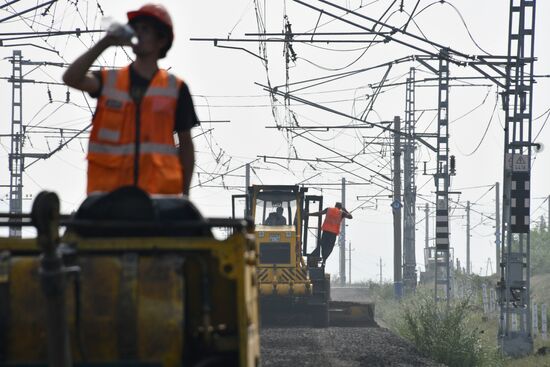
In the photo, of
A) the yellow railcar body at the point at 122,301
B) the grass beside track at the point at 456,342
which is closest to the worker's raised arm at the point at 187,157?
the yellow railcar body at the point at 122,301

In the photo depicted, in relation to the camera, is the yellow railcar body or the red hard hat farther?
the red hard hat

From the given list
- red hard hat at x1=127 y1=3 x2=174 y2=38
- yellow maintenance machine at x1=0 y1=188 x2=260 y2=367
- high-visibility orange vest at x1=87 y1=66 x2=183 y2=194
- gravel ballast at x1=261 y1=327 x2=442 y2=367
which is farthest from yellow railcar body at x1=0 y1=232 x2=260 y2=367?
gravel ballast at x1=261 y1=327 x2=442 y2=367

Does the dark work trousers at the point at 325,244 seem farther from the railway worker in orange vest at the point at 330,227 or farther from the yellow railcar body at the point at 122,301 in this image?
the yellow railcar body at the point at 122,301

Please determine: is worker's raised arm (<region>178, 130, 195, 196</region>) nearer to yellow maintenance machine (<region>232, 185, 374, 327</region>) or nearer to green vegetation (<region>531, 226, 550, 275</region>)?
yellow maintenance machine (<region>232, 185, 374, 327</region>)

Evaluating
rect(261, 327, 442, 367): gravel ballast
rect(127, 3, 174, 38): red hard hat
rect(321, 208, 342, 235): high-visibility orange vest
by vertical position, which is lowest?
rect(261, 327, 442, 367): gravel ballast

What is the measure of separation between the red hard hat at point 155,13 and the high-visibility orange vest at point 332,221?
77.7 ft

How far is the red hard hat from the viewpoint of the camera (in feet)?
22.6

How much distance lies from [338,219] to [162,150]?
79.3ft

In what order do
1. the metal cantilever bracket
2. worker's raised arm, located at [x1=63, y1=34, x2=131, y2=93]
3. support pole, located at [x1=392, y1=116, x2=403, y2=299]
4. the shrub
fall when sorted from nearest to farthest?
the metal cantilever bracket < worker's raised arm, located at [x1=63, y1=34, x2=131, y2=93] < the shrub < support pole, located at [x1=392, y1=116, x2=403, y2=299]

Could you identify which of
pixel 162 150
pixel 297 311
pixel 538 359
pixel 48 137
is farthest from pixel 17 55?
pixel 162 150

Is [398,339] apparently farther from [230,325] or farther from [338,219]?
[230,325]

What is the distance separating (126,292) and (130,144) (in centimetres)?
107

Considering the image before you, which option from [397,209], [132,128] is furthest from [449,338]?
[397,209]

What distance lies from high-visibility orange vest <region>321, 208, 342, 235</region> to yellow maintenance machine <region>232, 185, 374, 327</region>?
19 centimetres
